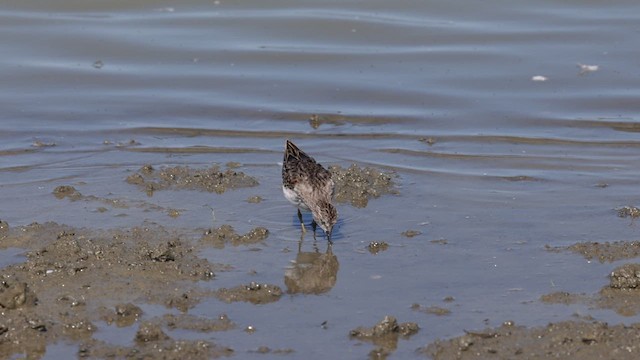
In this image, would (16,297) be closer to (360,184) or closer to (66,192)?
(66,192)

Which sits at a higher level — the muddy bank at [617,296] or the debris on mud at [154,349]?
the muddy bank at [617,296]

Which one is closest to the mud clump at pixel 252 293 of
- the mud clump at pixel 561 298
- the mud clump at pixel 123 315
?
the mud clump at pixel 123 315

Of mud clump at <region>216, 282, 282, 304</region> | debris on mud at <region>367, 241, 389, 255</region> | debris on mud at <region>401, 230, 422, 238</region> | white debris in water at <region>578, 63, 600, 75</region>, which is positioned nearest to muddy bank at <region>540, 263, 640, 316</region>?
debris on mud at <region>367, 241, 389, 255</region>

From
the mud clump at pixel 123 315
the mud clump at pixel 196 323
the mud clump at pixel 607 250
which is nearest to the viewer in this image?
the mud clump at pixel 196 323

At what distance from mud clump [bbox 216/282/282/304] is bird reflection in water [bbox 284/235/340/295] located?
172 mm

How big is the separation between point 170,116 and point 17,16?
4.92 m

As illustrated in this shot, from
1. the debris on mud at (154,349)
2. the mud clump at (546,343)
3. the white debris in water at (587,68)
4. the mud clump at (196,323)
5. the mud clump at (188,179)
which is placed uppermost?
the white debris in water at (587,68)

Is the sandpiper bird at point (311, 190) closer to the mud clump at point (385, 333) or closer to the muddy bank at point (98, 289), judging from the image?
the muddy bank at point (98, 289)

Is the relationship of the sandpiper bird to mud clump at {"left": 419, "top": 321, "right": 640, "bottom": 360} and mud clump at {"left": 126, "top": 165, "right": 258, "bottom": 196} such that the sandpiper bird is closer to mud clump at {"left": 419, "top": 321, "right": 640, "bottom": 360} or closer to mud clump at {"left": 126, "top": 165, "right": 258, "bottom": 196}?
mud clump at {"left": 126, "top": 165, "right": 258, "bottom": 196}

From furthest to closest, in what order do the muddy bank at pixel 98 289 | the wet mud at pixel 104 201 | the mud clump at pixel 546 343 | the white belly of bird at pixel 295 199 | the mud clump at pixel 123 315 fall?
the wet mud at pixel 104 201
the white belly of bird at pixel 295 199
the mud clump at pixel 123 315
the muddy bank at pixel 98 289
the mud clump at pixel 546 343

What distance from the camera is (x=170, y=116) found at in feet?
44.7

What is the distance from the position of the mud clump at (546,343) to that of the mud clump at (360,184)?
3152 millimetres

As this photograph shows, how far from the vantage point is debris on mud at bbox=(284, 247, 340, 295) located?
8.41m

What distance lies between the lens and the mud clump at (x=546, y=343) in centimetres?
706
